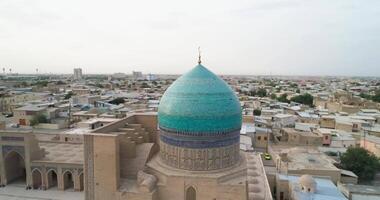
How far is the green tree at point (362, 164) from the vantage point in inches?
719

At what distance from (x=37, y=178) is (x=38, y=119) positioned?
1787 centimetres

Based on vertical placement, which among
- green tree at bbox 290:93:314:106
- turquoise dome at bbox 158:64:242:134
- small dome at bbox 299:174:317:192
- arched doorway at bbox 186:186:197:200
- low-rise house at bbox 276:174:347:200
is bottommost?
low-rise house at bbox 276:174:347:200

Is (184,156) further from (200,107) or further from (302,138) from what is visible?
(302,138)

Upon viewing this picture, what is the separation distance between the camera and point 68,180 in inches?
684

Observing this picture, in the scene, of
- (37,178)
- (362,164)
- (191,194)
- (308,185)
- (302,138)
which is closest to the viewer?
(191,194)

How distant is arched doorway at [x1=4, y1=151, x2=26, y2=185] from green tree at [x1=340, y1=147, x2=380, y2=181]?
66.5 feet

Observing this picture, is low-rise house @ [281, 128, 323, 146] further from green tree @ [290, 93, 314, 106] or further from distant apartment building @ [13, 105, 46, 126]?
distant apartment building @ [13, 105, 46, 126]

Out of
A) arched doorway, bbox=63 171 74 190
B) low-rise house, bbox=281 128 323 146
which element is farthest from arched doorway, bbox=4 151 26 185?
low-rise house, bbox=281 128 323 146

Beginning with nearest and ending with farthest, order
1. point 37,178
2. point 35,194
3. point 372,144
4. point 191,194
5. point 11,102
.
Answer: point 191,194 → point 35,194 → point 37,178 → point 372,144 → point 11,102

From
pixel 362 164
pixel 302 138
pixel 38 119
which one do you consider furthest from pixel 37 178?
pixel 302 138

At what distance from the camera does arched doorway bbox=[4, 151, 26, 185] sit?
1744cm

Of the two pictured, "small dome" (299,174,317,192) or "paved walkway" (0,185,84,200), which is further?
"paved walkway" (0,185,84,200)

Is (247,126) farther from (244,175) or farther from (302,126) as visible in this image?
(244,175)

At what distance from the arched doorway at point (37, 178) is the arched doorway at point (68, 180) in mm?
1544
